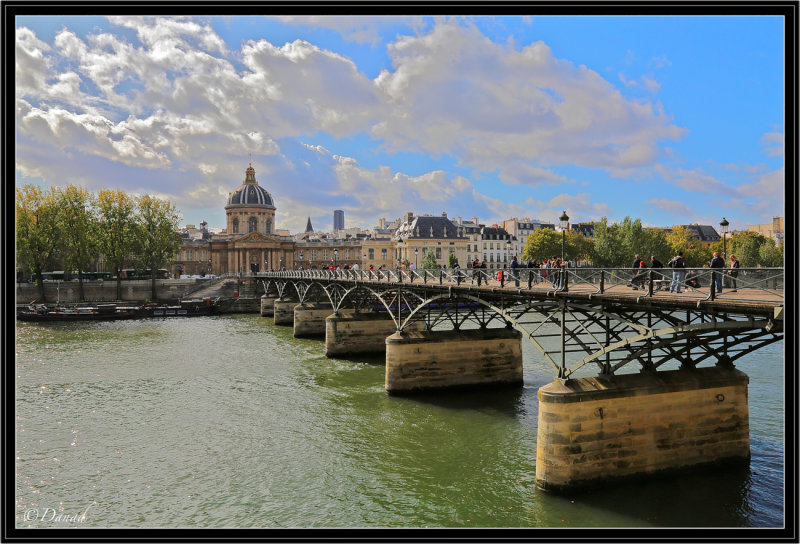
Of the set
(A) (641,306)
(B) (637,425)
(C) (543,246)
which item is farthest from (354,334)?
(C) (543,246)

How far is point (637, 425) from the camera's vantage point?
14625mm

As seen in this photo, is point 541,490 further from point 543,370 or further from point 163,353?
point 163,353

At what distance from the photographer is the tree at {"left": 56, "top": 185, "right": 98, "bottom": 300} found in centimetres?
6788

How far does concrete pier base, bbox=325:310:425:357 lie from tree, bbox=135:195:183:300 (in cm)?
4898

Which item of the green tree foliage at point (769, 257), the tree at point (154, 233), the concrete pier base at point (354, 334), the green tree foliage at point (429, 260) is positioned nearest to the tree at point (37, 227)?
the tree at point (154, 233)

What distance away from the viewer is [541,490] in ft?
47.4

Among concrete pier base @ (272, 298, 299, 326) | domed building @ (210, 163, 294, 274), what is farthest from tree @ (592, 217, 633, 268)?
domed building @ (210, 163, 294, 274)

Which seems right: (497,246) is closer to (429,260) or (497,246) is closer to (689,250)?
(429,260)

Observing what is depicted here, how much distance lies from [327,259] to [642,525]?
116m

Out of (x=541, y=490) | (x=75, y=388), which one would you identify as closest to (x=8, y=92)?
(x=541, y=490)

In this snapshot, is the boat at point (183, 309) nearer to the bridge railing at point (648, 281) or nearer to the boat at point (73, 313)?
the boat at point (73, 313)

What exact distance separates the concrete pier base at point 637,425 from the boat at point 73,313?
60.4m

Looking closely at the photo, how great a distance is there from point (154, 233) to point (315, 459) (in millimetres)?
69310

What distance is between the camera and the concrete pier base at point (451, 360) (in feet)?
85.0
